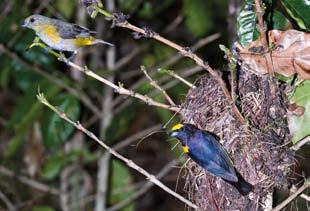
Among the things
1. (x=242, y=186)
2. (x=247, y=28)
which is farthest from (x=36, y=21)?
(x=242, y=186)

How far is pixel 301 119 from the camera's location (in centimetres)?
142

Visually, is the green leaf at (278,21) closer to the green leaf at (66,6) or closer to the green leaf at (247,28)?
the green leaf at (247,28)

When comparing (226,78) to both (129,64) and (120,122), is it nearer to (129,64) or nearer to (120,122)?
(120,122)

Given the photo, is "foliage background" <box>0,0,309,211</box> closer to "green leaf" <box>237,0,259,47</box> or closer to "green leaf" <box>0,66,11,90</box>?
"green leaf" <box>0,66,11,90</box>

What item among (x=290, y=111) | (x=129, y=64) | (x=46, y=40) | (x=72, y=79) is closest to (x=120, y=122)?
(x=72, y=79)

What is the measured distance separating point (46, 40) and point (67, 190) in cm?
192

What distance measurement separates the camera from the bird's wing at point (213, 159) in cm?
140

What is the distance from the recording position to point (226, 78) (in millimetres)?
1527

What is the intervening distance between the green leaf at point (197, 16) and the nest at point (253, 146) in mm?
1652

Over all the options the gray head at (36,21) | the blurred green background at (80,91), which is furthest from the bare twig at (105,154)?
the gray head at (36,21)

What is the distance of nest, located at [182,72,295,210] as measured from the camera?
146 centimetres

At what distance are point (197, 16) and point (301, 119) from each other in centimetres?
182

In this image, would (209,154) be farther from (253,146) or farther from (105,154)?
(105,154)

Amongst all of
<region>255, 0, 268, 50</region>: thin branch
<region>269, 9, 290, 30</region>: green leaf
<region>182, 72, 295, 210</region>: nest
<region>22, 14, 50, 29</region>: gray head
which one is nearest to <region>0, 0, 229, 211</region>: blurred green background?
<region>22, 14, 50, 29</region>: gray head
